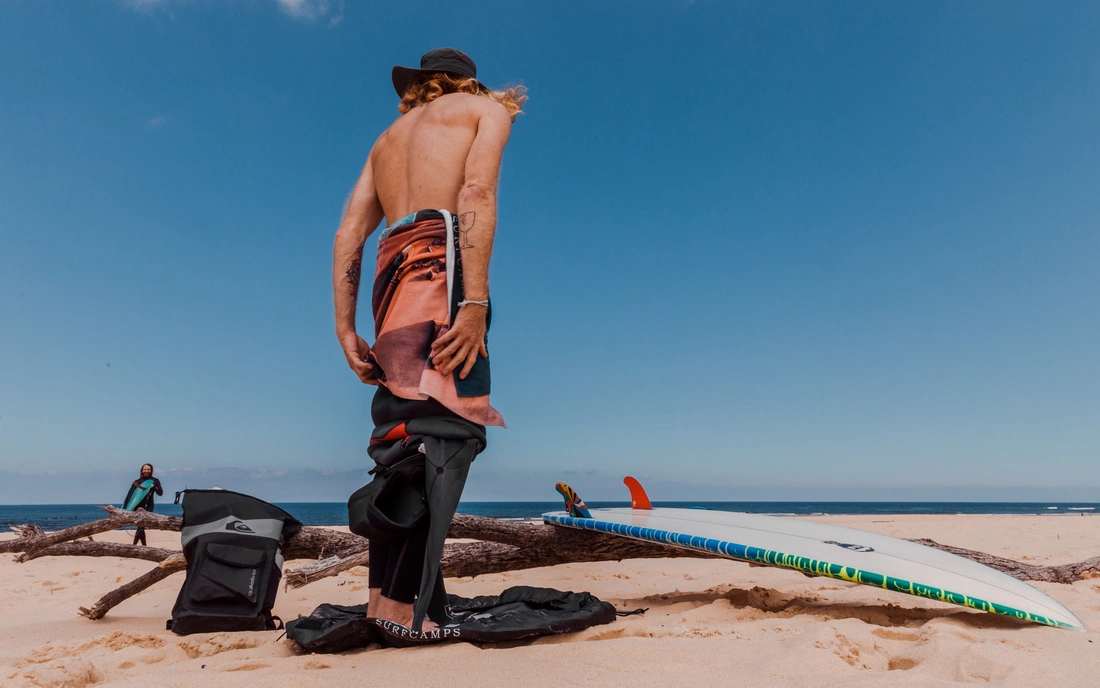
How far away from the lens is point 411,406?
2061 millimetres

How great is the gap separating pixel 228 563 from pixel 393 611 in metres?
1.22

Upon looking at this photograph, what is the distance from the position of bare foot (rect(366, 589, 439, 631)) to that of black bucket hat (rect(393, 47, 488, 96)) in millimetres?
2063

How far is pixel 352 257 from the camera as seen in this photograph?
2533 millimetres

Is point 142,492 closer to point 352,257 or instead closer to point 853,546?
point 352,257

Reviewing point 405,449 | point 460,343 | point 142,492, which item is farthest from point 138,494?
point 460,343

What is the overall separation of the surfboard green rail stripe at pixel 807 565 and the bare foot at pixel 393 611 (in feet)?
4.72

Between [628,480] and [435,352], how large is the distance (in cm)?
334

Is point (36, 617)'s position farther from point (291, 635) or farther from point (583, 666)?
point (583, 666)

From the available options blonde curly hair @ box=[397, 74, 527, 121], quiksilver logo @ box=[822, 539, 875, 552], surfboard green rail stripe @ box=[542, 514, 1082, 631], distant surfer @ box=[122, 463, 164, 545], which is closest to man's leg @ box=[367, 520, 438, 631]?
surfboard green rail stripe @ box=[542, 514, 1082, 631]

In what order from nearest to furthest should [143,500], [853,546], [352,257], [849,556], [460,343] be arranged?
[460,343] → [352,257] → [849,556] → [853,546] → [143,500]

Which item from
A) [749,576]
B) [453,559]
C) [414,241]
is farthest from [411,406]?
[749,576]

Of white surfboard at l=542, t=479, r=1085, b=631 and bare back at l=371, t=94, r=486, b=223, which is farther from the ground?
bare back at l=371, t=94, r=486, b=223

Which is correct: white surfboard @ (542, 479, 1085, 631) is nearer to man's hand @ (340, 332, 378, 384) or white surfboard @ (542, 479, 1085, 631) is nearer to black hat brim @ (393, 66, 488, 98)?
man's hand @ (340, 332, 378, 384)

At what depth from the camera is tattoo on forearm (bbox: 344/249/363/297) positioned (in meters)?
2.50
